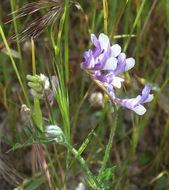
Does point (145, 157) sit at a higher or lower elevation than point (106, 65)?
lower

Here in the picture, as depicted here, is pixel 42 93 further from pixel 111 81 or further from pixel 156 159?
pixel 156 159

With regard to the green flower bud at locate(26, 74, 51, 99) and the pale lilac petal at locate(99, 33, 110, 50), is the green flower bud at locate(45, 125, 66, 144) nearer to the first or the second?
the green flower bud at locate(26, 74, 51, 99)

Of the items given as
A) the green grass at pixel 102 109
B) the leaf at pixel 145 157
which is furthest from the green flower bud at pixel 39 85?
the leaf at pixel 145 157

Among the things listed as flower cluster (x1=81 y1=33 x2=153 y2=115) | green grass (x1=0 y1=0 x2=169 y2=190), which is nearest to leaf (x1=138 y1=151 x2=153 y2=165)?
green grass (x1=0 y1=0 x2=169 y2=190)

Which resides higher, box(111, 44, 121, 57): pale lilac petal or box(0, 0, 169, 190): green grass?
box(111, 44, 121, 57): pale lilac petal

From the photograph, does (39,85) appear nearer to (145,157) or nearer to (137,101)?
(137,101)

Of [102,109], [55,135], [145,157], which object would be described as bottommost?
[145,157]

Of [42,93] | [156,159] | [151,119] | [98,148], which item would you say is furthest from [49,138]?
[151,119]

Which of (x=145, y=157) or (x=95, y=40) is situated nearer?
(x=95, y=40)

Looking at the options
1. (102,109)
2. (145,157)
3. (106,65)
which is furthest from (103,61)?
(145,157)

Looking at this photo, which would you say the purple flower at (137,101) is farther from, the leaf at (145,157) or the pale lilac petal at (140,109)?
the leaf at (145,157)
